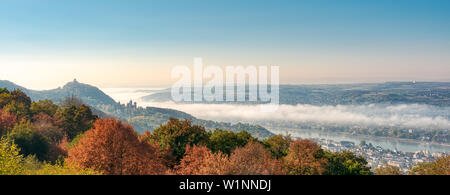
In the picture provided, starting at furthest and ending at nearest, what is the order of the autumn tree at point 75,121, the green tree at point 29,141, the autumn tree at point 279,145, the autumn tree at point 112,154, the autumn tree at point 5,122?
the autumn tree at point 75,121
the autumn tree at point 279,145
the autumn tree at point 5,122
the green tree at point 29,141
the autumn tree at point 112,154

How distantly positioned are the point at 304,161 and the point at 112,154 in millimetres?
22879

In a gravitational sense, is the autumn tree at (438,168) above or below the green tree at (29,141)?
below

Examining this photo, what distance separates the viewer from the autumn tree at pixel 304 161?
→ 36656 mm

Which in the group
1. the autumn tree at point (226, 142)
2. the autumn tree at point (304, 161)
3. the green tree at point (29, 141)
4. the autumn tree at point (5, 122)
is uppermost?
the autumn tree at point (5, 122)

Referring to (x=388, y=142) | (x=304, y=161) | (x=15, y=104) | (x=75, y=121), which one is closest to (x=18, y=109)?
(x=15, y=104)

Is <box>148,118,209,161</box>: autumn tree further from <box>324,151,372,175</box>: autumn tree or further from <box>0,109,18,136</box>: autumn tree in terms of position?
<box>0,109,18,136</box>: autumn tree

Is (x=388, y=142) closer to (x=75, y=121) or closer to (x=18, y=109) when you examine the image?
(x=75, y=121)

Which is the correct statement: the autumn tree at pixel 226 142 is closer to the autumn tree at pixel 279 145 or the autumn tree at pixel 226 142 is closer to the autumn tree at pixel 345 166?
the autumn tree at pixel 279 145

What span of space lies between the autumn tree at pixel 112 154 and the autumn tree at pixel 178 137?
577cm

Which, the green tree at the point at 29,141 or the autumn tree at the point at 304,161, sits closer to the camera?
the green tree at the point at 29,141

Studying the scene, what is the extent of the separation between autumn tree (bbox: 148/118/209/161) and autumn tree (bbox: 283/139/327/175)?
35.9 ft

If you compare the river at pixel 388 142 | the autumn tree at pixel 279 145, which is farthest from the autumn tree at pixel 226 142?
the river at pixel 388 142

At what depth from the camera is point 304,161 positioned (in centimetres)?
3747
